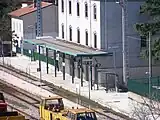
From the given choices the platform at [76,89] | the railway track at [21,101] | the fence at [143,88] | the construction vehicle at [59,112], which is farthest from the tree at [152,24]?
the construction vehicle at [59,112]

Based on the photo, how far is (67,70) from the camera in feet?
206

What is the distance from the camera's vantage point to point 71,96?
160 feet

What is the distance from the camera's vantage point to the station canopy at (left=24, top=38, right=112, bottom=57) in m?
54.1

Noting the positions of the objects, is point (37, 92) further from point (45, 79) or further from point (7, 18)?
point (7, 18)

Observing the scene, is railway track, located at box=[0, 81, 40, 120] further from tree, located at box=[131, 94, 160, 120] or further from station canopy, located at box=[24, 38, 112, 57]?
tree, located at box=[131, 94, 160, 120]

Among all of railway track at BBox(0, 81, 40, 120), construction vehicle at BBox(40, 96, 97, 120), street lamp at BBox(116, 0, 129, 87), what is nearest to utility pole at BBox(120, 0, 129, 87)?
street lamp at BBox(116, 0, 129, 87)

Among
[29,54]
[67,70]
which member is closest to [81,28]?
[67,70]

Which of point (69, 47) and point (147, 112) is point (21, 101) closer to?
point (69, 47)

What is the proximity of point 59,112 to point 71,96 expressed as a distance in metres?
16.2

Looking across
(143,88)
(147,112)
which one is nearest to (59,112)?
(147,112)

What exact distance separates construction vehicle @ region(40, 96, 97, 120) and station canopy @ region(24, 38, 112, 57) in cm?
1887

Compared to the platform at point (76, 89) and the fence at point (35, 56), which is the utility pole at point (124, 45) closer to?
the platform at point (76, 89)

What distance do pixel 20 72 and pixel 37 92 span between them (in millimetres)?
12780

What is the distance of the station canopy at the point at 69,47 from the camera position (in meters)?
54.1
